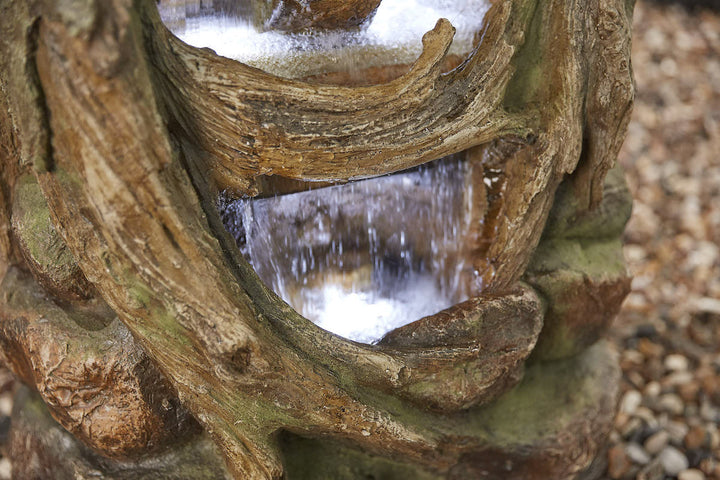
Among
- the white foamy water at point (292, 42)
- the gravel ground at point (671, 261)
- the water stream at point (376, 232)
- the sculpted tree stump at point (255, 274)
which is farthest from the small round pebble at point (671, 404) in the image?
the white foamy water at point (292, 42)

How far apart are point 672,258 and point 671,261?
0.02 m

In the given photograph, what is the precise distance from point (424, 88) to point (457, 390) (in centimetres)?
47

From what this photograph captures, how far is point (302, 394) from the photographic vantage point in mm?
973

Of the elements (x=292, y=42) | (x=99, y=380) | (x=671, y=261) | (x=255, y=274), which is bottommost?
(x=671, y=261)

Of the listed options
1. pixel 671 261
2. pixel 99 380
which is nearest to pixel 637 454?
pixel 671 261

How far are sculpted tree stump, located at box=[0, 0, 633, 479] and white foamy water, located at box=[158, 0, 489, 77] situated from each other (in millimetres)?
26

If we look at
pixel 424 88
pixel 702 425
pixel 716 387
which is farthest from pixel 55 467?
pixel 716 387

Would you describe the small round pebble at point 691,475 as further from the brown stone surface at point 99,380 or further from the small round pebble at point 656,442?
the brown stone surface at point 99,380

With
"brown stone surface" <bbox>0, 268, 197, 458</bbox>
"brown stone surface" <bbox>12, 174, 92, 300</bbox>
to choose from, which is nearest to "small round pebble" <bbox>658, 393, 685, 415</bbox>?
"brown stone surface" <bbox>0, 268, 197, 458</bbox>

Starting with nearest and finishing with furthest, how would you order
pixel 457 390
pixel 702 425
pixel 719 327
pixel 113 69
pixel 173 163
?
pixel 113 69 < pixel 173 163 < pixel 457 390 < pixel 702 425 < pixel 719 327

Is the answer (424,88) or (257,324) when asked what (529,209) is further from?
(257,324)

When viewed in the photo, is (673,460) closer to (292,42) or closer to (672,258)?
(672,258)

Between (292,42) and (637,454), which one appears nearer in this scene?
(292,42)

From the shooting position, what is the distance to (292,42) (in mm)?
1067
